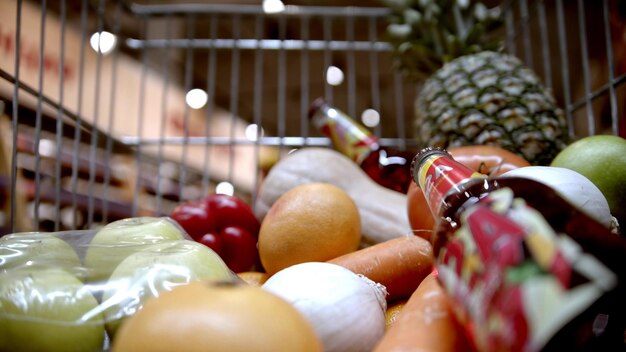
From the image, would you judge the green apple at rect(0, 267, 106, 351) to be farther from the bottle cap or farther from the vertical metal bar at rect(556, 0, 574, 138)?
the vertical metal bar at rect(556, 0, 574, 138)

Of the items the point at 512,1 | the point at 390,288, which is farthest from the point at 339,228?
the point at 512,1

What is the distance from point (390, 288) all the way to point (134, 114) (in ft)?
9.52

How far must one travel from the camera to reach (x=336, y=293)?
51 centimetres

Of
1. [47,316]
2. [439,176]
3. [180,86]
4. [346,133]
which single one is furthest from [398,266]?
[180,86]

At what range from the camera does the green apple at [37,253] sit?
1.79 feet

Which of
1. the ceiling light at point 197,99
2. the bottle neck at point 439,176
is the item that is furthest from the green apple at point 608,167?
the ceiling light at point 197,99

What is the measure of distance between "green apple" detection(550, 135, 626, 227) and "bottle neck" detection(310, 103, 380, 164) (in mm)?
484

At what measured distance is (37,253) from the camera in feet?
1.88

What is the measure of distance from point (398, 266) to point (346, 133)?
546 mm

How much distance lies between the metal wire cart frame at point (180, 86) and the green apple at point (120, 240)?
0.31m

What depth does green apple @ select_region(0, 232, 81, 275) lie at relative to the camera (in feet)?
1.79

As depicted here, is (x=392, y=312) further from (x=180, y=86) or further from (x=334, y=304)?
(x=180, y=86)

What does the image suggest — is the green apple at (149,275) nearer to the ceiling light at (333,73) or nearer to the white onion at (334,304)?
the white onion at (334,304)

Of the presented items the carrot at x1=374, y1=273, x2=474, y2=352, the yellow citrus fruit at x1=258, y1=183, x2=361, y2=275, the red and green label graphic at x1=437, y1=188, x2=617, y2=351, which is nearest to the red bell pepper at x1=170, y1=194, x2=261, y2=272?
the yellow citrus fruit at x1=258, y1=183, x2=361, y2=275
